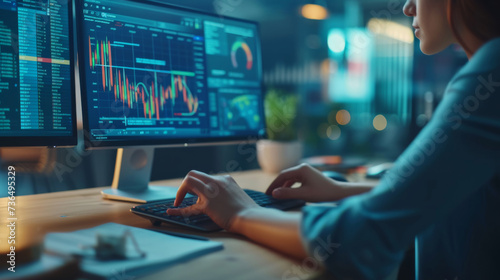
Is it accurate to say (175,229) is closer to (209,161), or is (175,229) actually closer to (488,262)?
(488,262)

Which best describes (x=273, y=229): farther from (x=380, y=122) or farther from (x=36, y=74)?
(x=380, y=122)

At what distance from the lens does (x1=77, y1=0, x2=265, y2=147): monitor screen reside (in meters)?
1.03

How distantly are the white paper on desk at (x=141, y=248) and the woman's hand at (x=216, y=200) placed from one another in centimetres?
10

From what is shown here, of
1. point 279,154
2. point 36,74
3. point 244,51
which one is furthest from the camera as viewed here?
point 279,154

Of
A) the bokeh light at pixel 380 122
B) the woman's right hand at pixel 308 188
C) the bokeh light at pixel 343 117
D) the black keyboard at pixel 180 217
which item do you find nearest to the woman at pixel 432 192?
the black keyboard at pixel 180 217

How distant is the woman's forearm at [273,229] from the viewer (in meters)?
0.66

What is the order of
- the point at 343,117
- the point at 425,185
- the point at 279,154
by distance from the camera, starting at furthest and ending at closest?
1. the point at 343,117
2. the point at 279,154
3. the point at 425,185

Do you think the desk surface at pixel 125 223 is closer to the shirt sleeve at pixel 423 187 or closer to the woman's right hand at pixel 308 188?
the shirt sleeve at pixel 423 187

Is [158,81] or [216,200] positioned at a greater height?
[158,81]

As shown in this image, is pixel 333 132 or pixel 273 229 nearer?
pixel 273 229

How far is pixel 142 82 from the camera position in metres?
1.10

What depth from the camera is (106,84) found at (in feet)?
3.41

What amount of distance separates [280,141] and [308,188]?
2.32ft

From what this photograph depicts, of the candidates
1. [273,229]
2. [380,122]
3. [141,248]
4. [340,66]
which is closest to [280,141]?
[273,229]
